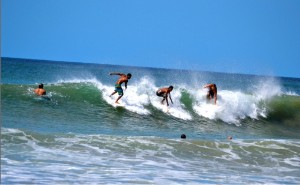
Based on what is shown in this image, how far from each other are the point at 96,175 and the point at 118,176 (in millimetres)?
388

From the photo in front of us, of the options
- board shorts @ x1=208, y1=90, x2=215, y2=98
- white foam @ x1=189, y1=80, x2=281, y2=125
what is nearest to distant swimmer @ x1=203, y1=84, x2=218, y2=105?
board shorts @ x1=208, y1=90, x2=215, y2=98

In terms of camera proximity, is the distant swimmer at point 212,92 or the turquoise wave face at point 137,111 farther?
the distant swimmer at point 212,92

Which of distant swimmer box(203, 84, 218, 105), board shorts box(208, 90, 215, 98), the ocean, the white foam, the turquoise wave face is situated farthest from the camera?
board shorts box(208, 90, 215, 98)

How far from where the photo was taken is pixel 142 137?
39.9 ft

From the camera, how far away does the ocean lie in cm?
839

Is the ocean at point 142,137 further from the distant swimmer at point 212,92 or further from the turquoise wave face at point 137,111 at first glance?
the distant swimmer at point 212,92

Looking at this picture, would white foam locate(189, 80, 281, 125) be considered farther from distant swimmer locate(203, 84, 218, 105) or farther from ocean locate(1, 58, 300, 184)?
distant swimmer locate(203, 84, 218, 105)

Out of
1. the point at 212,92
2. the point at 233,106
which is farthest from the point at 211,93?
the point at 233,106

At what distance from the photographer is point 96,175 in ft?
26.2

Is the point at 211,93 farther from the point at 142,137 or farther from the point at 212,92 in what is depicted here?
the point at 142,137

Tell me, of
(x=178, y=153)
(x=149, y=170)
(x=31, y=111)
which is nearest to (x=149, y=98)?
(x=31, y=111)

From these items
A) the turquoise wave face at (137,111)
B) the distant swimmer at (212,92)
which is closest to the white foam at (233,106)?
the turquoise wave face at (137,111)

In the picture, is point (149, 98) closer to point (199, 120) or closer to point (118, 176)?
point (199, 120)

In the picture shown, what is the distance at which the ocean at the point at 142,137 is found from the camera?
839 centimetres
